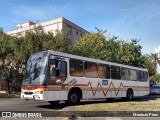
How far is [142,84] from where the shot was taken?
27.7m

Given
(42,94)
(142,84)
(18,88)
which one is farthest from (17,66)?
(42,94)

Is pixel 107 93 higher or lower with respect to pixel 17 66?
lower

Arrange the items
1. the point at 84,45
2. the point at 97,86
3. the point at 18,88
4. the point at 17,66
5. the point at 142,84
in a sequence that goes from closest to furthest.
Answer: the point at 97,86
the point at 142,84
the point at 17,66
the point at 18,88
the point at 84,45

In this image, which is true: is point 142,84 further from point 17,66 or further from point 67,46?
point 17,66

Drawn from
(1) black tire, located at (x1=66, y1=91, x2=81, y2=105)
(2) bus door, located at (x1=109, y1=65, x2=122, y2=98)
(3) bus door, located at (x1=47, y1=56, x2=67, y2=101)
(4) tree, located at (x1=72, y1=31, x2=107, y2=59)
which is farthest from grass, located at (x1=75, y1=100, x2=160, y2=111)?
(4) tree, located at (x1=72, y1=31, x2=107, y2=59)

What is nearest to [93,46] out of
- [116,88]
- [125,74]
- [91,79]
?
[125,74]

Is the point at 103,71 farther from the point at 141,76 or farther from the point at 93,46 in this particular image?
the point at 93,46

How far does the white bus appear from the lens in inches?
645

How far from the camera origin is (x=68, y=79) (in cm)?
1766

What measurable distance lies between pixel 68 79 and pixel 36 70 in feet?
6.60

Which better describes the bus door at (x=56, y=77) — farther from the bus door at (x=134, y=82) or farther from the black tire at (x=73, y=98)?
the bus door at (x=134, y=82)

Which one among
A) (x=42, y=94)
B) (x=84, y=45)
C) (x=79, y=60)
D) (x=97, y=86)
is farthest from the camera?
(x=84, y=45)

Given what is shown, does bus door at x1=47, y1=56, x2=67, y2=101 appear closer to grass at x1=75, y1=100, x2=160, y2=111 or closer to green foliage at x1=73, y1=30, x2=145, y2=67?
grass at x1=75, y1=100, x2=160, y2=111

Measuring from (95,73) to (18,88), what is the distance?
19436 mm
